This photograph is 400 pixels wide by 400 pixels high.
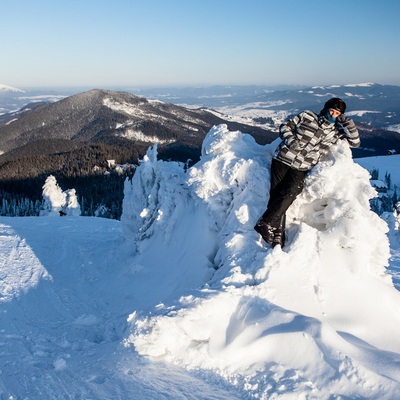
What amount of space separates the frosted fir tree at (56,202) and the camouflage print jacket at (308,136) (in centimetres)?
5094

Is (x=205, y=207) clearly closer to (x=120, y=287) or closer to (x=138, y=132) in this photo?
(x=120, y=287)

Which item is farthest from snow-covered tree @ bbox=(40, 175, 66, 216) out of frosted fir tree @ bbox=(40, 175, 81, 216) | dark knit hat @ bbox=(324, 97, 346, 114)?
dark knit hat @ bbox=(324, 97, 346, 114)

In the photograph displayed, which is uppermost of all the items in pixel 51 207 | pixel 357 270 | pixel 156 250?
pixel 357 270

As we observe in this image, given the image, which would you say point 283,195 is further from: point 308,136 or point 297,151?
point 308,136

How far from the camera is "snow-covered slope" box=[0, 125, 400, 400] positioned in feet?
15.4

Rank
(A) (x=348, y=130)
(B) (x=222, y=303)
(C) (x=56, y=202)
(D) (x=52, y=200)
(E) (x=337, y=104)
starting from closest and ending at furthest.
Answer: (B) (x=222, y=303)
(E) (x=337, y=104)
(A) (x=348, y=130)
(D) (x=52, y=200)
(C) (x=56, y=202)

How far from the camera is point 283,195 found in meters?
7.16

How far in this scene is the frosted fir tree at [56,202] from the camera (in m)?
54.3

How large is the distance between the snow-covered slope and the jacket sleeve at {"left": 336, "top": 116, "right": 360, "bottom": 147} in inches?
8.4

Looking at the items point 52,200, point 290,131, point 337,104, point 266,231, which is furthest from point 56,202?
point 337,104

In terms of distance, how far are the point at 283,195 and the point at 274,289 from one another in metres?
1.91

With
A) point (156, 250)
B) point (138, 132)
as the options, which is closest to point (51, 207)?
point (156, 250)

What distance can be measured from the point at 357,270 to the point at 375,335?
115 cm

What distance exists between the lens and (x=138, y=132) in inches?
7790
